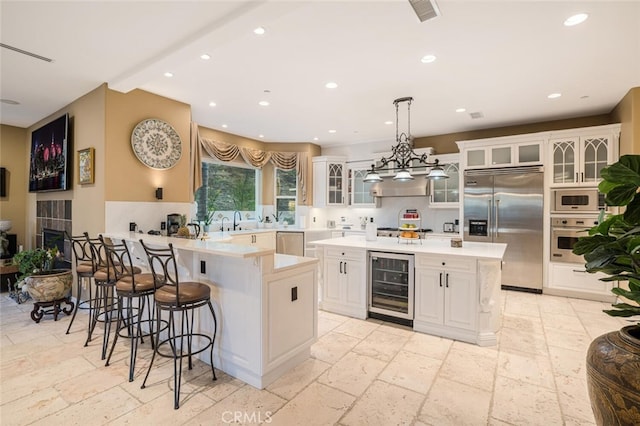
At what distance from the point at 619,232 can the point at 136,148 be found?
4.59 m

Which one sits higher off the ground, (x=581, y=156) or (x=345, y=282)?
(x=581, y=156)

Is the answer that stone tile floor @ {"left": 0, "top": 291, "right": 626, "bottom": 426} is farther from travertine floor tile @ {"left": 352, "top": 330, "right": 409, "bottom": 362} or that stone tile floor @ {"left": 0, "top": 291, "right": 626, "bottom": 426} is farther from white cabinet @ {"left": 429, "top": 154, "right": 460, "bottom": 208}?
white cabinet @ {"left": 429, "top": 154, "right": 460, "bottom": 208}

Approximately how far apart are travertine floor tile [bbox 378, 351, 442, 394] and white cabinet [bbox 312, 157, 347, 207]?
4517 mm

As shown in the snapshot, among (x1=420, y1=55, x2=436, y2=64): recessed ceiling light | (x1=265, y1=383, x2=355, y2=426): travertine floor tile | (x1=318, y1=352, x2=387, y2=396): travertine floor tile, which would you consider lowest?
(x1=265, y1=383, x2=355, y2=426): travertine floor tile

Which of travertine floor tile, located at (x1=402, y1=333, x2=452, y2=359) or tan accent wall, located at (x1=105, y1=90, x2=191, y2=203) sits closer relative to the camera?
travertine floor tile, located at (x1=402, y1=333, x2=452, y2=359)

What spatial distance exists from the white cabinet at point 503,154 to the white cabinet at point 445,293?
2.97 meters

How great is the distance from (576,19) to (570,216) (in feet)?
11.1

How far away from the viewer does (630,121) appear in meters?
4.04

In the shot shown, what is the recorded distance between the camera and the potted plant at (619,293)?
4.05ft

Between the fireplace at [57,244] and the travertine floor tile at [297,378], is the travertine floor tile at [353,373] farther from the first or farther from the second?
the fireplace at [57,244]

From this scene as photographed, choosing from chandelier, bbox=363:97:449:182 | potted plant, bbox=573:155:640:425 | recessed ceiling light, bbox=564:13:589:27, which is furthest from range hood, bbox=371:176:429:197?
potted plant, bbox=573:155:640:425

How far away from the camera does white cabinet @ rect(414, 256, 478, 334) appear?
3191 mm

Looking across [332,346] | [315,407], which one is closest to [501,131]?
[332,346]

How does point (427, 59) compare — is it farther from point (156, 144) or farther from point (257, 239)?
point (257, 239)
